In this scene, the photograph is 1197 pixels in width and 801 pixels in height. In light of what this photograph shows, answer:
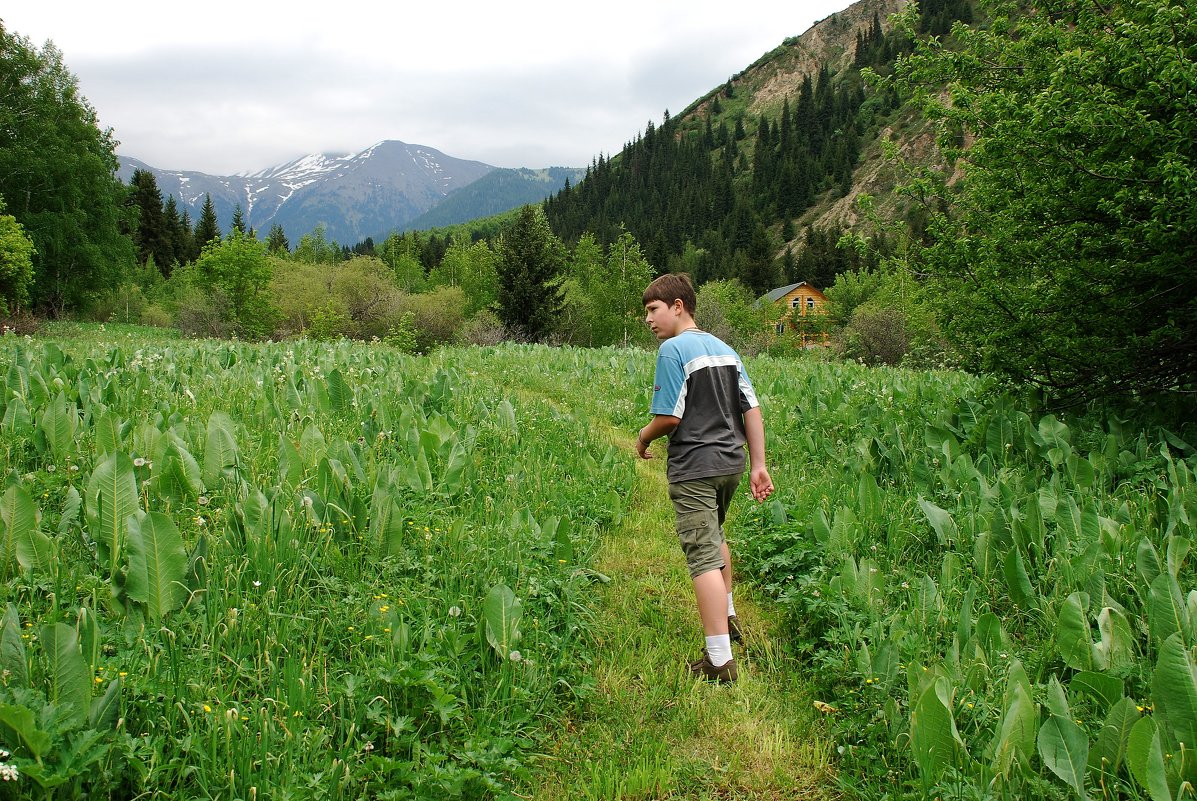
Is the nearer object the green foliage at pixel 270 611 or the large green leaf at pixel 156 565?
the green foliage at pixel 270 611

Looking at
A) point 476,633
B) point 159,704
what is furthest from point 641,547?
point 159,704

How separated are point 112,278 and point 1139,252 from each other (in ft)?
180

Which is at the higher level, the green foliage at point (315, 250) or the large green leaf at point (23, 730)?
the green foliage at point (315, 250)

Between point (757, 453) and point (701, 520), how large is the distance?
525 millimetres

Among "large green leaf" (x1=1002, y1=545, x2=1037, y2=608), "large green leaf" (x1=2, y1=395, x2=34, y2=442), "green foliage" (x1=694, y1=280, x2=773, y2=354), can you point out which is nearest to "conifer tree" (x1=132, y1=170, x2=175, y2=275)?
"green foliage" (x1=694, y1=280, x2=773, y2=354)

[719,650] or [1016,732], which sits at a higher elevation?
[1016,732]

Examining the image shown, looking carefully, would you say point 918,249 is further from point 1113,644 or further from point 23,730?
point 23,730

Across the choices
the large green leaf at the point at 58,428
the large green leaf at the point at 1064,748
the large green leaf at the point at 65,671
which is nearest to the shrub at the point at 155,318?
the large green leaf at the point at 58,428

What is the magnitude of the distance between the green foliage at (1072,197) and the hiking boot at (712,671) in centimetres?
544

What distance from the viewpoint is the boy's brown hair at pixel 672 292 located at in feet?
13.3

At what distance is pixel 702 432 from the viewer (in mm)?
3857

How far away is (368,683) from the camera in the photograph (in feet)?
8.93

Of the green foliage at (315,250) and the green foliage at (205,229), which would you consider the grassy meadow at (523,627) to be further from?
the green foliage at (205,229)

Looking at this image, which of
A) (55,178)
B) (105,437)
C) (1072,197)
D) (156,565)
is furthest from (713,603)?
(55,178)
